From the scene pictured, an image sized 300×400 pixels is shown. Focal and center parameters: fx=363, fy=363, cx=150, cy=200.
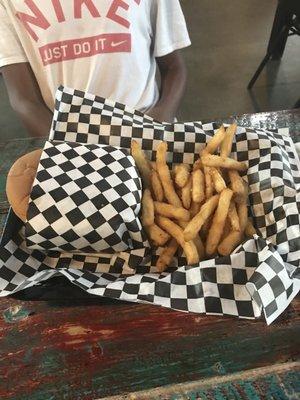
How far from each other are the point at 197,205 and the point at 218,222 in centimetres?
11

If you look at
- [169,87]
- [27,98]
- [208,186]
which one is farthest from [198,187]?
[27,98]

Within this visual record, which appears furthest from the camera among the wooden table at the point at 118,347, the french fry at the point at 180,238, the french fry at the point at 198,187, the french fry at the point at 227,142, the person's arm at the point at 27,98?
the person's arm at the point at 27,98

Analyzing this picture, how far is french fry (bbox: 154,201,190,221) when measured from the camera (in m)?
1.04

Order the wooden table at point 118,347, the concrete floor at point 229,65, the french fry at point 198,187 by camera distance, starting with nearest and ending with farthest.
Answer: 1. the wooden table at point 118,347
2. the french fry at point 198,187
3. the concrete floor at point 229,65

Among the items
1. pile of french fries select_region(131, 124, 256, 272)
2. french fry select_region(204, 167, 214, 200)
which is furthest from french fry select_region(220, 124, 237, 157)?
french fry select_region(204, 167, 214, 200)

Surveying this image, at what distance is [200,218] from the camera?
3.31 feet

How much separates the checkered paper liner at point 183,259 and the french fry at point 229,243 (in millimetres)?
37

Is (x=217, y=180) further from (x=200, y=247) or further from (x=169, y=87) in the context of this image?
(x=169, y=87)

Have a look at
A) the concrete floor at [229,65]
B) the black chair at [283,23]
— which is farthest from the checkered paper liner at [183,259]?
the black chair at [283,23]

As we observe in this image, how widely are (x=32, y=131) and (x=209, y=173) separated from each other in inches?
38.5

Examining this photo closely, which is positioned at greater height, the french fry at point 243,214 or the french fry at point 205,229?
the french fry at point 243,214

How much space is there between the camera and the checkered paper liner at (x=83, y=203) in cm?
100

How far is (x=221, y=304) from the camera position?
92 cm

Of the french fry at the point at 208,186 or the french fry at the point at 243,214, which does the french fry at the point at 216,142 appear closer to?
the french fry at the point at 208,186
